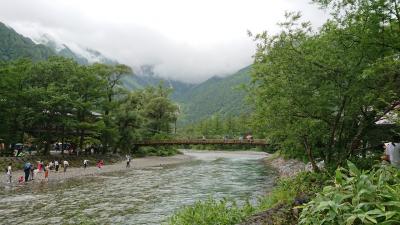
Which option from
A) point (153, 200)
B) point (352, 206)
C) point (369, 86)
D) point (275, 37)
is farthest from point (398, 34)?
point (153, 200)

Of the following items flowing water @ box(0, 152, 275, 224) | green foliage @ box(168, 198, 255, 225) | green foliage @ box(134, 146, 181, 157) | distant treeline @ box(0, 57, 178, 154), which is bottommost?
flowing water @ box(0, 152, 275, 224)

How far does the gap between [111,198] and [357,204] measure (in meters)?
23.5

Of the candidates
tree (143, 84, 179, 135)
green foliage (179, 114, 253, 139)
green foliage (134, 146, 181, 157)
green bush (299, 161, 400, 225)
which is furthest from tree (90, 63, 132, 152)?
green foliage (179, 114, 253, 139)

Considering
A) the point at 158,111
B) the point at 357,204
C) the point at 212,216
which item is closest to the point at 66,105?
the point at 158,111

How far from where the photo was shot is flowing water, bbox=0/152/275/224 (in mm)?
20828

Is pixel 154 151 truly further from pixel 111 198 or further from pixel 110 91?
pixel 111 198

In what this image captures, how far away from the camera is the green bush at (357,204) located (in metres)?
6.45

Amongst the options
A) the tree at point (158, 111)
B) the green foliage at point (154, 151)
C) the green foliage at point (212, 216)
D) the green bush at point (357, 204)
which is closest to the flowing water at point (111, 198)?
the green foliage at point (212, 216)

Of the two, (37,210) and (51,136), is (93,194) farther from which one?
(51,136)

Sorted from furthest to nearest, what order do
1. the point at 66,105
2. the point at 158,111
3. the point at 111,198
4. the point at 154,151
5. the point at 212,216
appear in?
1. the point at 154,151
2. the point at 158,111
3. the point at 66,105
4. the point at 111,198
5. the point at 212,216

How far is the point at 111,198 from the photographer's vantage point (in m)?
28.0

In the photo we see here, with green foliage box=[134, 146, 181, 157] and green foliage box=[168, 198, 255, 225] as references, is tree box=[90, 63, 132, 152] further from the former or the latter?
green foliage box=[168, 198, 255, 225]

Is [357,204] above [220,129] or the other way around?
the other way around

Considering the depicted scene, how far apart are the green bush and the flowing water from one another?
13488 millimetres
